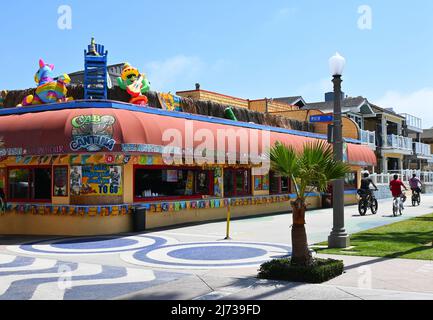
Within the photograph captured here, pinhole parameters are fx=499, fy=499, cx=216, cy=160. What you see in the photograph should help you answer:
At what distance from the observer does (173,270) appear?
32.2ft

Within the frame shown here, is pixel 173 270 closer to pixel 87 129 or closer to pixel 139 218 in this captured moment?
pixel 87 129

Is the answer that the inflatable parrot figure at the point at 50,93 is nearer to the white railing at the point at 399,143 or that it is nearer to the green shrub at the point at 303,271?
the green shrub at the point at 303,271

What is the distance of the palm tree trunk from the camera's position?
339 inches

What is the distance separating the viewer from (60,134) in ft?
48.9

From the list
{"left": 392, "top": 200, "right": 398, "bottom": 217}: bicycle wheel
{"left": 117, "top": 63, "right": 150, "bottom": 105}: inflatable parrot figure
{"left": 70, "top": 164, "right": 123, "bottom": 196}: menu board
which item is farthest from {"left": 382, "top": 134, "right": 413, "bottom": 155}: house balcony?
{"left": 70, "top": 164, "right": 123, "bottom": 196}: menu board

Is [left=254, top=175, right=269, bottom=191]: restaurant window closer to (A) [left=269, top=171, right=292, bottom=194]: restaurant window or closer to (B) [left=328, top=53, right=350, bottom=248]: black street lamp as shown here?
(A) [left=269, top=171, right=292, bottom=194]: restaurant window

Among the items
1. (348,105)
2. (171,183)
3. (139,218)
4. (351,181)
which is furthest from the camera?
(348,105)

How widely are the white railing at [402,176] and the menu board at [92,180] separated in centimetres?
2556

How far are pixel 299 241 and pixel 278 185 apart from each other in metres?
17.5

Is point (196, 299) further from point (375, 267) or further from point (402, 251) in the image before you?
point (402, 251)

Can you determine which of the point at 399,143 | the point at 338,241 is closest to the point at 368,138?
the point at 399,143

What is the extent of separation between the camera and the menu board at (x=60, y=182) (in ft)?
53.5
